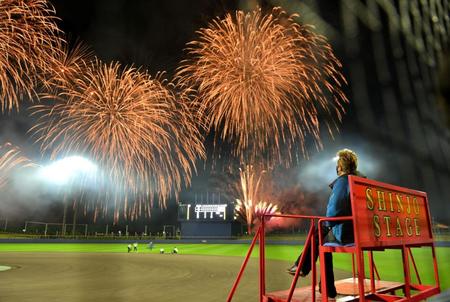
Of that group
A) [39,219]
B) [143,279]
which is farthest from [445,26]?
[39,219]

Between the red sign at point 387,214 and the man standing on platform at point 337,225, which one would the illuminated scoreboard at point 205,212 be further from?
the man standing on platform at point 337,225

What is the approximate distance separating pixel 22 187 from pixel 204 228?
42510mm

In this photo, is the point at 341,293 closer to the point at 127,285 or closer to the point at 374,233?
the point at 374,233

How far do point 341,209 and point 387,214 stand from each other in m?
0.78

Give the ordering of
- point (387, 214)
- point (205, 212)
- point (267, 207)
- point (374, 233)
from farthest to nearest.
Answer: point (267, 207) → point (205, 212) → point (387, 214) → point (374, 233)

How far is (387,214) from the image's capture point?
5.54 metres

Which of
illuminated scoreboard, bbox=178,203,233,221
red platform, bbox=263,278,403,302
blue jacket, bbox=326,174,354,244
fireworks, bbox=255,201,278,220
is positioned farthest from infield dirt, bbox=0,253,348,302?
fireworks, bbox=255,201,278,220

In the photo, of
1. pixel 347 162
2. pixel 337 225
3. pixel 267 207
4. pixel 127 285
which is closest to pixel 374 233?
pixel 337 225

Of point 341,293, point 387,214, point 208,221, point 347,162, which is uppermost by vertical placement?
point 208,221

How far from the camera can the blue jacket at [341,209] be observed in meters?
5.21

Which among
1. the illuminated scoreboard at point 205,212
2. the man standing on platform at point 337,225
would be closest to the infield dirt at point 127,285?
the man standing on platform at point 337,225

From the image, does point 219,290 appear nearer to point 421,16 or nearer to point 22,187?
point 421,16

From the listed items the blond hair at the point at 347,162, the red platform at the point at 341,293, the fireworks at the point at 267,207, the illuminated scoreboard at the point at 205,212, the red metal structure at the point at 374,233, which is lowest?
the red platform at the point at 341,293

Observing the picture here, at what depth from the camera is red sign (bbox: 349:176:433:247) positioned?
4.79 metres
